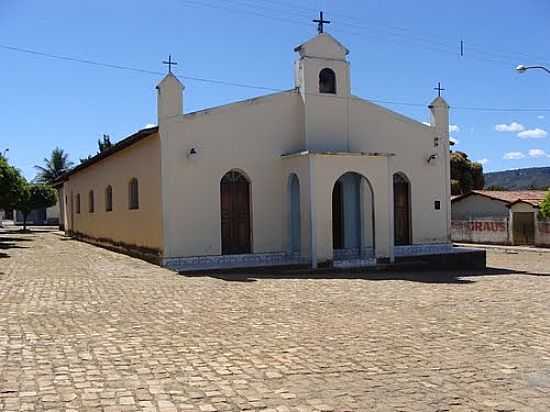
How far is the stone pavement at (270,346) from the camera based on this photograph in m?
5.31

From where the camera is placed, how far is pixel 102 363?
249 inches

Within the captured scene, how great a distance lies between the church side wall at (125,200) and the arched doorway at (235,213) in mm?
1741

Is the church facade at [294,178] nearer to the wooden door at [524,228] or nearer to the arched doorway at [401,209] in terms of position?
the arched doorway at [401,209]

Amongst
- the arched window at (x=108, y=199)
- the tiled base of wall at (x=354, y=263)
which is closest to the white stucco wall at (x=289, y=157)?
the tiled base of wall at (x=354, y=263)

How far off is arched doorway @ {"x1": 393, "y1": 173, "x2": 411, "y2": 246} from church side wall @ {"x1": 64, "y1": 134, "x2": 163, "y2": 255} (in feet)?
23.9

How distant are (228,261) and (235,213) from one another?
1386 mm

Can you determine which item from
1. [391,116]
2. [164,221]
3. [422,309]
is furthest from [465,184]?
[422,309]

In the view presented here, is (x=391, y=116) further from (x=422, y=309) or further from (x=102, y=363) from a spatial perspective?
(x=102, y=363)

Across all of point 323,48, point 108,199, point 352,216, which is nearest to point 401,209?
point 352,216

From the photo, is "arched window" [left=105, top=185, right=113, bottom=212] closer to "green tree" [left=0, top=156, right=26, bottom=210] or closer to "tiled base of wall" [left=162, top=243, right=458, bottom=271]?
"green tree" [left=0, top=156, right=26, bottom=210]

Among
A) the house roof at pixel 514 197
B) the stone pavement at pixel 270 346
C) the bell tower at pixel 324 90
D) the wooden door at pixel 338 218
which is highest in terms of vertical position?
the bell tower at pixel 324 90

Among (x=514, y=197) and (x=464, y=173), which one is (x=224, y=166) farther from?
(x=464, y=173)

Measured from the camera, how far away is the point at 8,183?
26.0m

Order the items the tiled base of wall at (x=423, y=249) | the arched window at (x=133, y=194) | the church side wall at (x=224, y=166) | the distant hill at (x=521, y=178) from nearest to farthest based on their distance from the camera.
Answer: the church side wall at (x=224, y=166)
the tiled base of wall at (x=423, y=249)
the arched window at (x=133, y=194)
the distant hill at (x=521, y=178)
